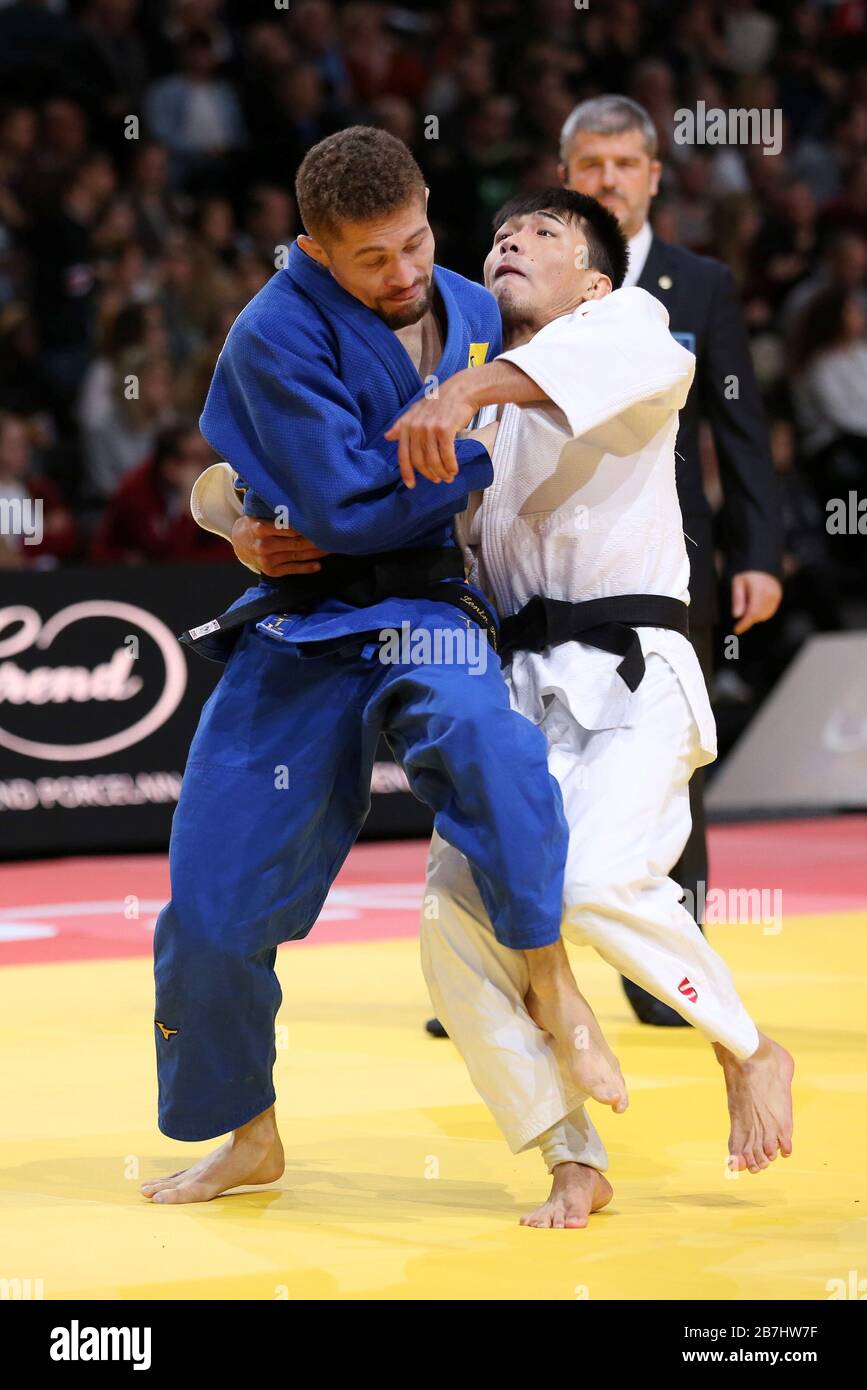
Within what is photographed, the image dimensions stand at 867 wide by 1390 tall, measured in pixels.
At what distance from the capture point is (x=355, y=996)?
539 centimetres

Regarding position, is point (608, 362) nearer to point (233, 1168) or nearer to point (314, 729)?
point (314, 729)

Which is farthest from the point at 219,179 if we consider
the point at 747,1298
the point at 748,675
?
the point at 747,1298

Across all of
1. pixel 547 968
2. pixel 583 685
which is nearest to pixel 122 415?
pixel 583 685

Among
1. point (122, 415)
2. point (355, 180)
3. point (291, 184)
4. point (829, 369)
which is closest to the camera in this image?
point (355, 180)

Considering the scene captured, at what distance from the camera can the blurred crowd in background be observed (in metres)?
9.55

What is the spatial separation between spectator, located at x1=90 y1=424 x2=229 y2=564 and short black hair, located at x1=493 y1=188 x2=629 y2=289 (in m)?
5.42

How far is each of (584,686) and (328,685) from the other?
42 cm

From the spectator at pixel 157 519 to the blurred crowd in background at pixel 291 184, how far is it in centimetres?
Answer: 1

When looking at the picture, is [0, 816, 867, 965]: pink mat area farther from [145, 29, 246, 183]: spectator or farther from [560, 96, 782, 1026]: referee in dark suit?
[145, 29, 246, 183]: spectator

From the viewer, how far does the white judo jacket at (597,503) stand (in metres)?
3.21

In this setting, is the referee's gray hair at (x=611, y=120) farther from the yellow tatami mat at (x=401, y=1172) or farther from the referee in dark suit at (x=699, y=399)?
the yellow tatami mat at (x=401, y=1172)

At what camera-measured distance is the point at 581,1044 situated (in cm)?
314

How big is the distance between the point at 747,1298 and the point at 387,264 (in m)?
1.61

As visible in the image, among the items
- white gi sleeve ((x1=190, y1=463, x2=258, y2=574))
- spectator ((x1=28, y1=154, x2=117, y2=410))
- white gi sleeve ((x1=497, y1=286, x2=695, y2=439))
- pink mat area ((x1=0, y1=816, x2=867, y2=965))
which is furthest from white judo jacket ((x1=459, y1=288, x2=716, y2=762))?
spectator ((x1=28, y1=154, x2=117, y2=410))
